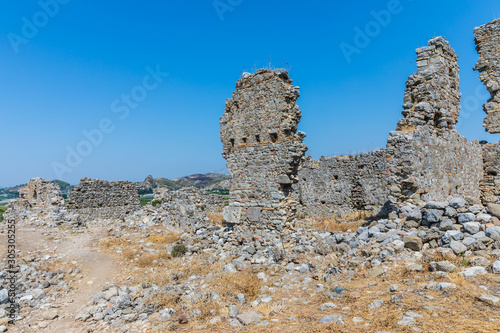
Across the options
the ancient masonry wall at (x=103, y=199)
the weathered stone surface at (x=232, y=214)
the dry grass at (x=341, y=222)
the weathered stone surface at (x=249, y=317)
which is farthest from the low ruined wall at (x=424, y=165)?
the ancient masonry wall at (x=103, y=199)

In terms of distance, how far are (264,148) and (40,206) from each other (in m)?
14.3

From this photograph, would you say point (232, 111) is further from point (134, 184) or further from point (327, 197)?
point (134, 184)

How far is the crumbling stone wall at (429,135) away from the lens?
7957 millimetres

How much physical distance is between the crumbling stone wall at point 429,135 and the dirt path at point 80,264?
8.57 m

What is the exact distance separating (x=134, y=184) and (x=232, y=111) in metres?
14.3

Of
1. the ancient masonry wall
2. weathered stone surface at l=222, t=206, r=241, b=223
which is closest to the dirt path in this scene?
weathered stone surface at l=222, t=206, r=241, b=223

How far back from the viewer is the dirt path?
19.5ft

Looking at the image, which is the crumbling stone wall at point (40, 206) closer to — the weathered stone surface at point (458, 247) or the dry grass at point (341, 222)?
the dry grass at point (341, 222)

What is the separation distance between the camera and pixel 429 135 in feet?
27.7

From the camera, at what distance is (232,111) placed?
1005 centimetres

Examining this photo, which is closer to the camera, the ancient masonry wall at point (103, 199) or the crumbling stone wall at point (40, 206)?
the crumbling stone wall at point (40, 206)

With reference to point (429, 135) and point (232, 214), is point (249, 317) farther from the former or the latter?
point (429, 135)

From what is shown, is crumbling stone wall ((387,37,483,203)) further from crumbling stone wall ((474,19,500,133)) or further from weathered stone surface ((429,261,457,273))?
crumbling stone wall ((474,19,500,133))

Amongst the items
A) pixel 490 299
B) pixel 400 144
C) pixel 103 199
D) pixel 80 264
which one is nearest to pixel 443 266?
pixel 490 299
